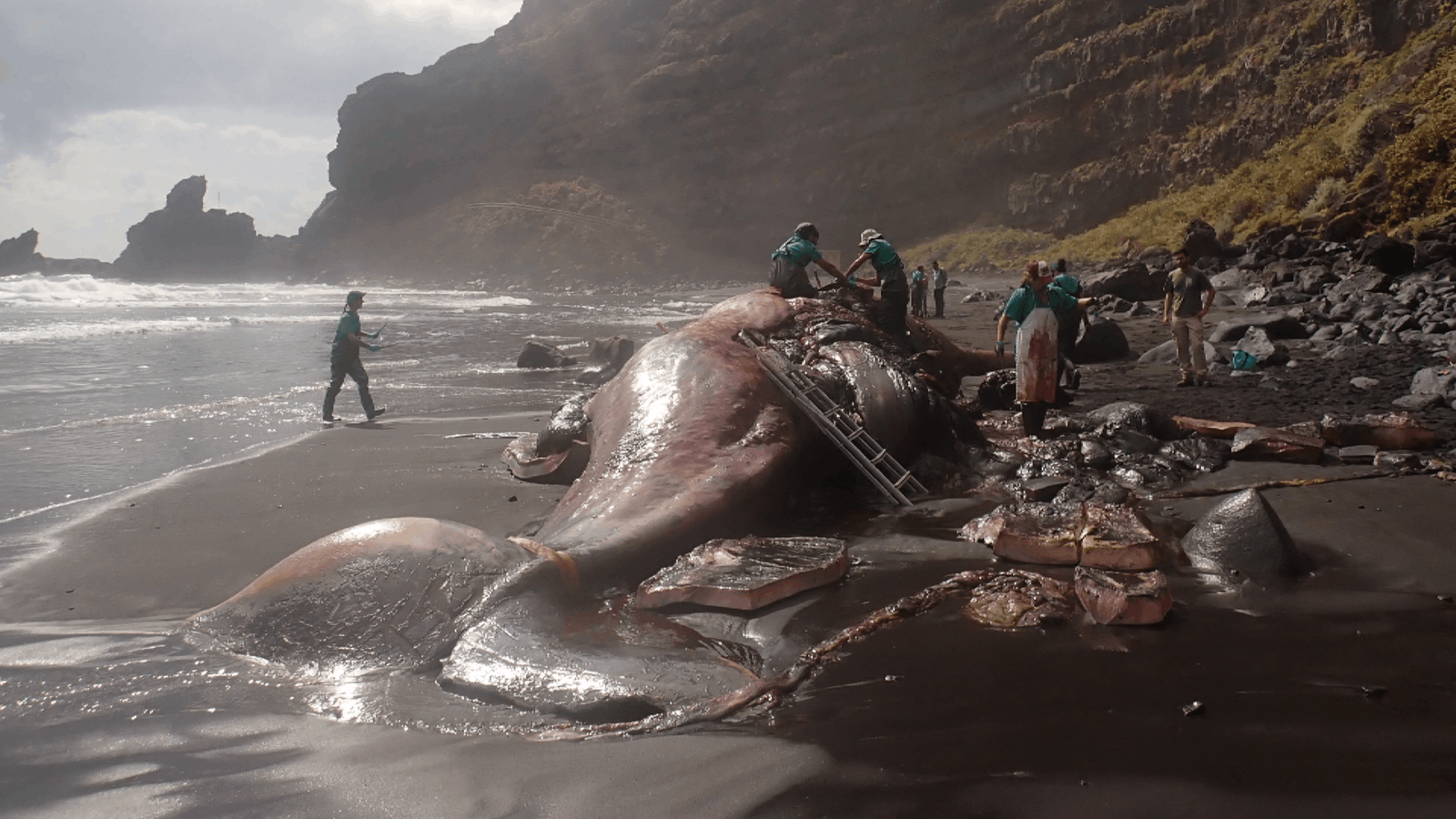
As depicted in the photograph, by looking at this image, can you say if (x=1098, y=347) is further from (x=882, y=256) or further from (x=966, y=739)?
(x=966, y=739)

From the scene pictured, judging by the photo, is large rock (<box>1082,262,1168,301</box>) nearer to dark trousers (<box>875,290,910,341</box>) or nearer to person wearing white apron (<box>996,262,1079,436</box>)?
dark trousers (<box>875,290,910,341</box>)

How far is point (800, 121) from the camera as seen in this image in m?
60.9

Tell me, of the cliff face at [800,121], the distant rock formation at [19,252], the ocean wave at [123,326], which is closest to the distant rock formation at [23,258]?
the distant rock formation at [19,252]

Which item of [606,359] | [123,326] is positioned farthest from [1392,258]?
[123,326]

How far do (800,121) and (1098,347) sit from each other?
53.1m

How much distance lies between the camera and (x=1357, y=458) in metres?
5.25

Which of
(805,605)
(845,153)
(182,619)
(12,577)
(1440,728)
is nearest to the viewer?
(1440,728)

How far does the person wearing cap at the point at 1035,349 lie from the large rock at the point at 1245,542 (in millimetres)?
2365

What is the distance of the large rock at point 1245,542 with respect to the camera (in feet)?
12.0

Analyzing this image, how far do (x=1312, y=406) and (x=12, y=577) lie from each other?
8.84 metres

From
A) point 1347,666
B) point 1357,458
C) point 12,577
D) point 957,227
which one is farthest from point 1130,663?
point 957,227

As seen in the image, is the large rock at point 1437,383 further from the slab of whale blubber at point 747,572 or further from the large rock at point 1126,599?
the slab of whale blubber at point 747,572

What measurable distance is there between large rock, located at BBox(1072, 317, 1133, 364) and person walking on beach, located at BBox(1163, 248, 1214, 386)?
4.17ft

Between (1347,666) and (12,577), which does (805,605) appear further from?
(12,577)
